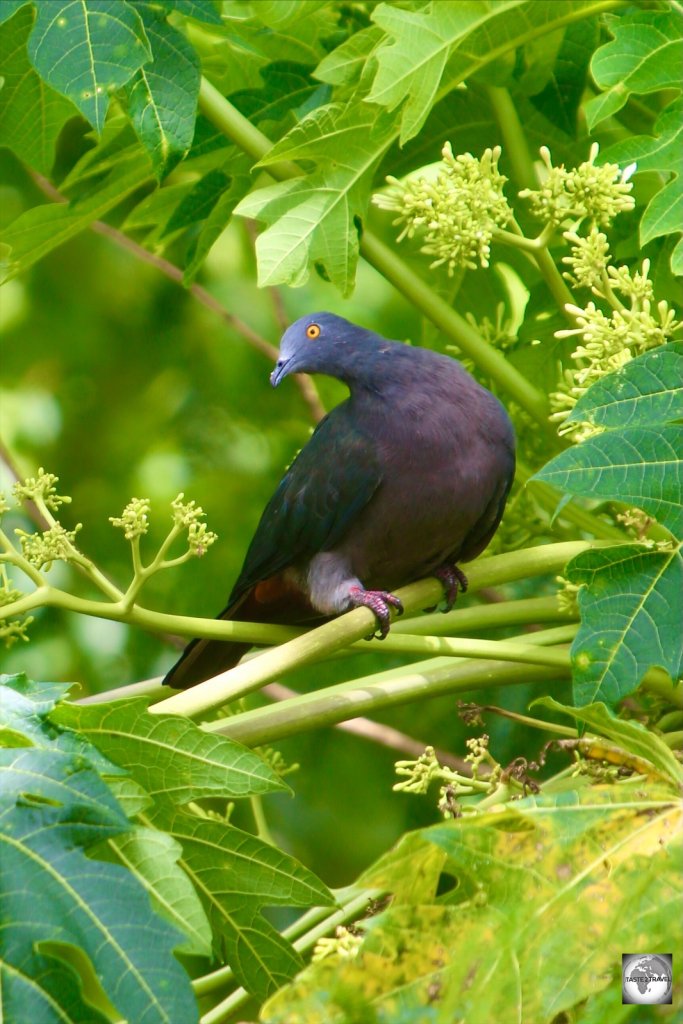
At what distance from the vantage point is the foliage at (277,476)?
5.36ft

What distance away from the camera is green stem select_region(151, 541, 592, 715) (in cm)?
194

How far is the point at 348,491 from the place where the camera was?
2877 mm

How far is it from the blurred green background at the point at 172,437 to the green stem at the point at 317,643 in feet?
3.47

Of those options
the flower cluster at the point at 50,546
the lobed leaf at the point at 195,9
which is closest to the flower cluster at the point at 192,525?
the flower cluster at the point at 50,546

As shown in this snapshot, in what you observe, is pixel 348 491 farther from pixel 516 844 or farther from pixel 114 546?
pixel 516 844

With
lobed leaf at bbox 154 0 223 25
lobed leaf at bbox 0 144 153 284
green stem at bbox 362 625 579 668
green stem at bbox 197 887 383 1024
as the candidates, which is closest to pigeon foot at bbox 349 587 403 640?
green stem at bbox 362 625 579 668

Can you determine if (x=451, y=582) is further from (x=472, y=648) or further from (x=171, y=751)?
(x=171, y=751)

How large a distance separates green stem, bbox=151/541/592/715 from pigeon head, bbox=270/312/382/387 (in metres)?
0.68

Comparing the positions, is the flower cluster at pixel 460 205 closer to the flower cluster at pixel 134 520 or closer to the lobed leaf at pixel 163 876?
the flower cluster at pixel 134 520

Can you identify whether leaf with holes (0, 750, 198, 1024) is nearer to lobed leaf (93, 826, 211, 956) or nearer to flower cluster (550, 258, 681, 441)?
lobed leaf (93, 826, 211, 956)

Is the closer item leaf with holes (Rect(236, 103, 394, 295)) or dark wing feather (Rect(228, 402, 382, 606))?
leaf with holes (Rect(236, 103, 394, 295))

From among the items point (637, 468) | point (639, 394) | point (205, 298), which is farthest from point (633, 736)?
point (205, 298)

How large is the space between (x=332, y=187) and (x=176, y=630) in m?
0.97

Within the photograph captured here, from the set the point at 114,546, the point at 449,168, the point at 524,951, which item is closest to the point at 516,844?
the point at 524,951
